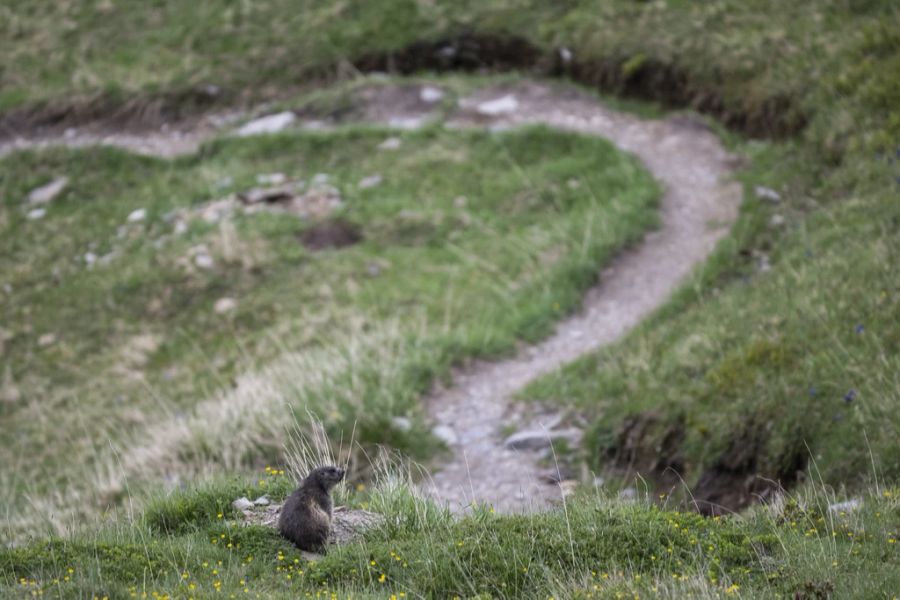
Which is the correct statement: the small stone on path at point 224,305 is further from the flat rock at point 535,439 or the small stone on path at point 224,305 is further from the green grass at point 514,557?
the green grass at point 514,557

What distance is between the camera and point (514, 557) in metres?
6.50

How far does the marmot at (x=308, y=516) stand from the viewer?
691cm

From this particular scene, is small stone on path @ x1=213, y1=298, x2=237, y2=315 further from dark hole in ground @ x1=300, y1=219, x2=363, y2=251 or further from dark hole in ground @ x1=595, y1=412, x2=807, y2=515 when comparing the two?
dark hole in ground @ x1=595, y1=412, x2=807, y2=515

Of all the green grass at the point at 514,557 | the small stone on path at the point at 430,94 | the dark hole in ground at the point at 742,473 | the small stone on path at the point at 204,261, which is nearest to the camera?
the green grass at the point at 514,557

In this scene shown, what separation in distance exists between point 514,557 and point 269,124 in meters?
17.8

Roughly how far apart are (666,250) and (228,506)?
34.2 ft

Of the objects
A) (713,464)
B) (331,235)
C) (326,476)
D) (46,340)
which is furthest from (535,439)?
(46,340)

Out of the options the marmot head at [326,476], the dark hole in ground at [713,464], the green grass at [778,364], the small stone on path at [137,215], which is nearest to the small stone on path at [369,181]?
the small stone on path at [137,215]

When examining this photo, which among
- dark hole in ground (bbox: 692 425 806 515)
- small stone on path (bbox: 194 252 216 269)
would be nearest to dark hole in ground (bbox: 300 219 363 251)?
small stone on path (bbox: 194 252 216 269)

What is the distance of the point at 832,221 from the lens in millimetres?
14000

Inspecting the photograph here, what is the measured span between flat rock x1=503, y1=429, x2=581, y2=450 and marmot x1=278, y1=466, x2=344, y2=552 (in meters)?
5.28

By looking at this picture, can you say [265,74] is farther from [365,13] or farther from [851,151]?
[851,151]

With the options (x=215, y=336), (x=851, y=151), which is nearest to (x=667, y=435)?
(x=851, y=151)

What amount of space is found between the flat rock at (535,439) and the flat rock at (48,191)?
14404mm
